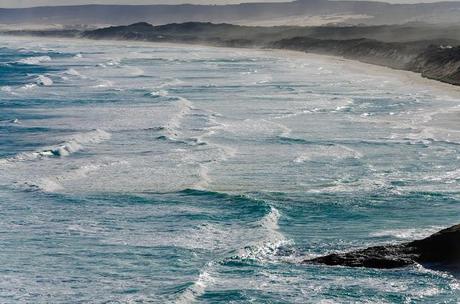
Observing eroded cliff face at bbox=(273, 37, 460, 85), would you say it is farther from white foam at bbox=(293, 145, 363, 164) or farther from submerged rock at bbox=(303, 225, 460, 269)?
submerged rock at bbox=(303, 225, 460, 269)

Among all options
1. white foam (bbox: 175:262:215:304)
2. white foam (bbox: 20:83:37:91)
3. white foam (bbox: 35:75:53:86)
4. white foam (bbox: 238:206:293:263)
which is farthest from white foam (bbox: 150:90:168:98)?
white foam (bbox: 175:262:215:304)

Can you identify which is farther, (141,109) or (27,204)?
(141,109)

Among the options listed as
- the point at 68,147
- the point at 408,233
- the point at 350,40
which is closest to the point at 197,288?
the point at 408,233

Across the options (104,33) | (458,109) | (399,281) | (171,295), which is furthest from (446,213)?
(104,33)

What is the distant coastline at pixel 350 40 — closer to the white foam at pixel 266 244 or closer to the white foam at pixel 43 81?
the white foam at pixel 43 81

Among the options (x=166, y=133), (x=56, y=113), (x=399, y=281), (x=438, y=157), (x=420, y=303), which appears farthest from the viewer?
(x=56, y=113)

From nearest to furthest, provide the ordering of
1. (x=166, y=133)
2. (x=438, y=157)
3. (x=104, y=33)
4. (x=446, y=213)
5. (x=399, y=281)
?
(x=399, y=281) < (x=446, y=213) < (x=438, y=157) < (x=166, y=133) < (x=104, y=33)

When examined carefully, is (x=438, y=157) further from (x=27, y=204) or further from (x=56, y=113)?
(x=56, y=113)

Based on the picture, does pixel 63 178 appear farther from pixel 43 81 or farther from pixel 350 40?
pixel 350 40
